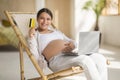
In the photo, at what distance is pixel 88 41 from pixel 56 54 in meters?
0.34

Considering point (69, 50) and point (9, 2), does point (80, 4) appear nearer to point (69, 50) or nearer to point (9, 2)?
point (9, 2)

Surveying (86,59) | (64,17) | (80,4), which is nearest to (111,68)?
(86,59)

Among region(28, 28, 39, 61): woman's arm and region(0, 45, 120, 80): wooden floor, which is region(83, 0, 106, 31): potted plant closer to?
region(0, 45, 120, 80): wooden floor

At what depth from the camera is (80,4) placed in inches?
280

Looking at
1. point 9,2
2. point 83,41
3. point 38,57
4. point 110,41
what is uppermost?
point 9,2

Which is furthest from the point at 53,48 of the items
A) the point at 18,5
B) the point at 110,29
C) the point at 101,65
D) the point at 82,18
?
the point at 18,5

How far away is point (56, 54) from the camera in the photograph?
82.3 inches

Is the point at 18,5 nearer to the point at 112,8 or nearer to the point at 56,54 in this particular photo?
the point at 112,8

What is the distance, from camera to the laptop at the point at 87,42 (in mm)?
1889

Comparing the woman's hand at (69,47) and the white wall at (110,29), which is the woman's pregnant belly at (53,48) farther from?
the white wall at (110,29)

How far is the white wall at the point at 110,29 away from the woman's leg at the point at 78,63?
158 inches

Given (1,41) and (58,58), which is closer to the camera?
(58,58)

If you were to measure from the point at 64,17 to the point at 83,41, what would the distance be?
5962mm

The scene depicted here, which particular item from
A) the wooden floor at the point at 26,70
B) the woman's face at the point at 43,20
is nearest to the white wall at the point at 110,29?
the wooden floor at the point at 26,70
